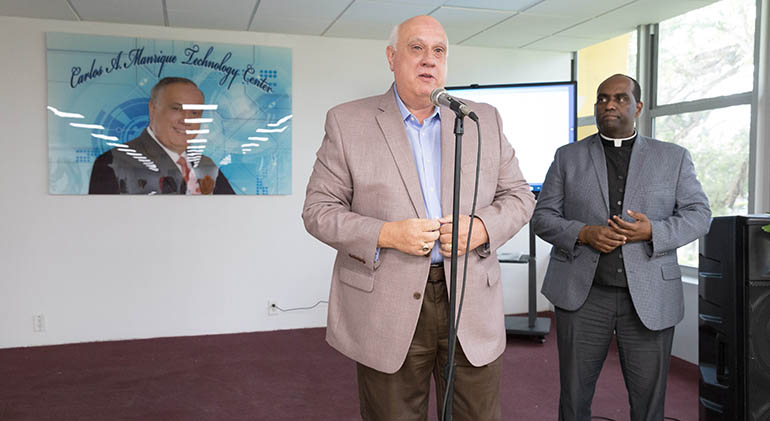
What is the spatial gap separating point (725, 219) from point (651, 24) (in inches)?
104

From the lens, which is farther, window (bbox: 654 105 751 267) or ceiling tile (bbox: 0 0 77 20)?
ceiling tile (bbox: 0 0 77 20)

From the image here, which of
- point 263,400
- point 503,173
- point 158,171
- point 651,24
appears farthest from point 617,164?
point 158,171

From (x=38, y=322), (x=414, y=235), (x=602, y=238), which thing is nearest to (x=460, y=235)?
(x=414, y=235)

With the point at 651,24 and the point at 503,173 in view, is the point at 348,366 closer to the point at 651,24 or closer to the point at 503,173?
the point at 503,173

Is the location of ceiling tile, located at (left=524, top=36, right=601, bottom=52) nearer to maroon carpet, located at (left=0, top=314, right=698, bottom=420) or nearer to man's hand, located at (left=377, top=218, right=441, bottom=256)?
maroon carpet, located at (left=0, top=314, right=698, bottom=420)

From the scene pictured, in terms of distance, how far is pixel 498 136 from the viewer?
5.55 feet

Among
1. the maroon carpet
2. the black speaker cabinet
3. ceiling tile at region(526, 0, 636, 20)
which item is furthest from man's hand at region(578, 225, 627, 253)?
ceiling tile at region(526, 0, 636, 20)

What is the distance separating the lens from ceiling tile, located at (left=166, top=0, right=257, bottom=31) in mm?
3928

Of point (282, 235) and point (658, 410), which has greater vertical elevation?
point (282, 235)

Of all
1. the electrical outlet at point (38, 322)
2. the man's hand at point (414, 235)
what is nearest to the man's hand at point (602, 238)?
the man's hand at point (414, 235)

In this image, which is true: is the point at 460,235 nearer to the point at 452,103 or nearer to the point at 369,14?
the point at 452,103

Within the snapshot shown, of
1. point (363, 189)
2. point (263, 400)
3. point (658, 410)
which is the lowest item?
point (263, 400)

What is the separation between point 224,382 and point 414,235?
2.64 m

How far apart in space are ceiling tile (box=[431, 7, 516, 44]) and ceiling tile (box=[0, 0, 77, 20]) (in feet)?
8.58
